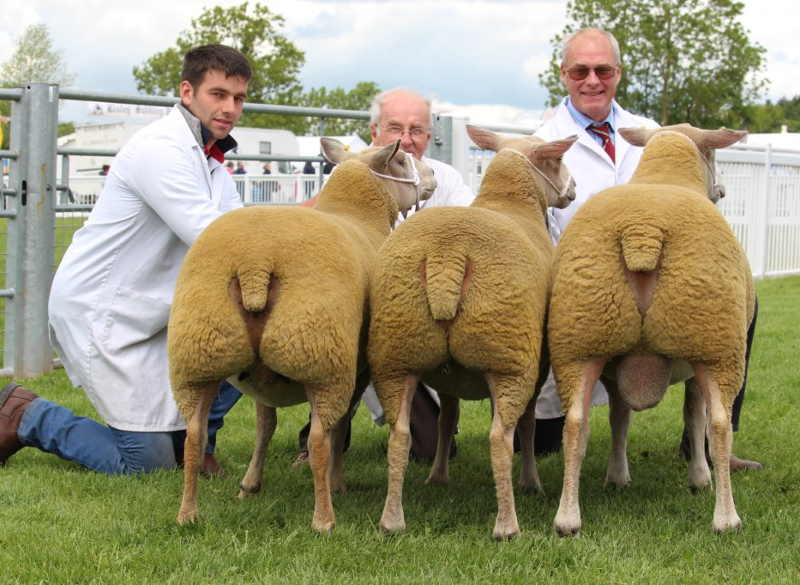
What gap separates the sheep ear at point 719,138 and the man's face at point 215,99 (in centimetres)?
224

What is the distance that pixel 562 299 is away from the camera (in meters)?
3.59

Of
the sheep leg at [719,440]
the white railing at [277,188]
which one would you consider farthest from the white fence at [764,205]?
the sheep leg at [719,440]

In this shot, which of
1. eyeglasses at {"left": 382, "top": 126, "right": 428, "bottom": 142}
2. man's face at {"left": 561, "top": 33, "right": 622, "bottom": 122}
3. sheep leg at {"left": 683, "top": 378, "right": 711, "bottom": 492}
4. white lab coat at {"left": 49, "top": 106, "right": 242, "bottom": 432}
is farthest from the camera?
eyeglasses at {"left": 382, "top": 126, "right": 428, "bottom": 142}

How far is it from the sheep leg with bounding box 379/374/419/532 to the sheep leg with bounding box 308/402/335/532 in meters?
0.22

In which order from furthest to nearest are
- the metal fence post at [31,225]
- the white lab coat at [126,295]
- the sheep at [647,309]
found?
the metal fence post at [31,225] → the white lab coat at [126,295] → the sheep at [647,309]

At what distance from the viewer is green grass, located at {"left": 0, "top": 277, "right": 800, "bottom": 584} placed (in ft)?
10.6

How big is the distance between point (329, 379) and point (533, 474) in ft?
4.89

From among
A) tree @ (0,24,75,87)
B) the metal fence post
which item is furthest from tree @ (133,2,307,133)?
the metal fence post

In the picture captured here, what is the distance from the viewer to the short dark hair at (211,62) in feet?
15.0

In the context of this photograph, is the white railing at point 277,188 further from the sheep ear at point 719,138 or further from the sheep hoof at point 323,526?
the sheep hoof at point 323,526

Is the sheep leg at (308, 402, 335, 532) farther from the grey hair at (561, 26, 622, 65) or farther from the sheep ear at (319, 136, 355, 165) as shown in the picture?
the grey hair at (561, 26, 622, 65)

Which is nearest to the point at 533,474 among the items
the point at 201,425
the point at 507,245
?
the point at 507,245

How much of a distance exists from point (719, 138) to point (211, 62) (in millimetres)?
2435

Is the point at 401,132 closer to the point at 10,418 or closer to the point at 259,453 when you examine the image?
the point at 259,453
